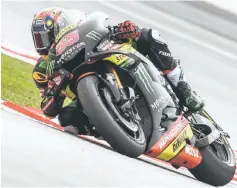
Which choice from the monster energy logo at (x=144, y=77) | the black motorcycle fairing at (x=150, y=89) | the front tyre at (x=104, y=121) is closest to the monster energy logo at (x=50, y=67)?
the black motorcycle fairing at (x=150, y=89)

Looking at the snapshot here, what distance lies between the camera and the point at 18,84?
31.6 feet

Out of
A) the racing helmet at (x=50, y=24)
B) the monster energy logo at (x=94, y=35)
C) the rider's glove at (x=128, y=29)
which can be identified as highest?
the rider's glove at (x=128, y=29)

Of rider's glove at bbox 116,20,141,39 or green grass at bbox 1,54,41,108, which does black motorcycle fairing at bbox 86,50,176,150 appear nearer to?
rider's glove at bbox 116,20,141,39

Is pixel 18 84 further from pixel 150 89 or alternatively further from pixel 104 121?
pixel 104 121

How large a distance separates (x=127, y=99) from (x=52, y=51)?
0.88 m

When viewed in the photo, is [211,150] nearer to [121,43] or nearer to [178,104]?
[178,104]

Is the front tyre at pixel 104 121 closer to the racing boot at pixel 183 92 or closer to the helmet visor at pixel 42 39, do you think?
the helmet visor at pixel 42 39

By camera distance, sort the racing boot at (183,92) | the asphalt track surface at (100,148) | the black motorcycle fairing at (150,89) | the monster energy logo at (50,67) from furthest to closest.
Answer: the racing boot at (183,92)
the monster energy logo at (50,67)
the black motorcycle fairing at (150,89)
the asphalt track surface at (100,148)

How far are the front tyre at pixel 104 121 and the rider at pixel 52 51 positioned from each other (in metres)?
0.64

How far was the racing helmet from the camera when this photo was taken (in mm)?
6111

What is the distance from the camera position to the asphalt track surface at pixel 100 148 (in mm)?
4566

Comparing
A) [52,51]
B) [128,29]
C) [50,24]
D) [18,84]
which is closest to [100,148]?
[52,51]

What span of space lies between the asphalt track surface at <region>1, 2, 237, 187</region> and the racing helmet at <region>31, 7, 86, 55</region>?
2.41 feet

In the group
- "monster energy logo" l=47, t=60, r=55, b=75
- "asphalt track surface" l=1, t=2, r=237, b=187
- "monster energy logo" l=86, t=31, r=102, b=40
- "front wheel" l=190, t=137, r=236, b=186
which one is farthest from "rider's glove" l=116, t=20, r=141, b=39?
"front wheel" l=190, t=137, r=236, b=186
